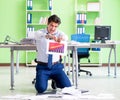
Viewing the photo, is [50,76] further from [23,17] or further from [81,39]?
[23,17]

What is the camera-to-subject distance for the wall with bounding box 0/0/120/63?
8.89 m

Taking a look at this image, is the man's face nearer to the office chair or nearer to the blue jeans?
the blue jeans

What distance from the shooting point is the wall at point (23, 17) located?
889cm

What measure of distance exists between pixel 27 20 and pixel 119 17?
2.66 metres

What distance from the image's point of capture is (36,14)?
898cm

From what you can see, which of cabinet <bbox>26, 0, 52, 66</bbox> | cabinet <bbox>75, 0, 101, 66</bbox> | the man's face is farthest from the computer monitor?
cabinet <bbox>26, 0, 52, 66</bbox>

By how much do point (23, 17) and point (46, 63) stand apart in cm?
479

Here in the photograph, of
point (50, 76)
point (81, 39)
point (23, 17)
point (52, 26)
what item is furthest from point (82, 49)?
point (23, 17)

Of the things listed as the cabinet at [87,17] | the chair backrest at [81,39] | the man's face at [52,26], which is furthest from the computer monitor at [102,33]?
the cabinet at [87,17]

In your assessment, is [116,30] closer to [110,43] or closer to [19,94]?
[110,43]

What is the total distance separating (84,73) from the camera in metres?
7.11

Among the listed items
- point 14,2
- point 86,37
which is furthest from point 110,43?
point 14,2

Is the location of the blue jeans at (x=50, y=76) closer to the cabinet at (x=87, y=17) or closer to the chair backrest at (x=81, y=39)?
the chair backrest at (x=81, y=39)

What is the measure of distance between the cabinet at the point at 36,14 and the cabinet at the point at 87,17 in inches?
33.6
